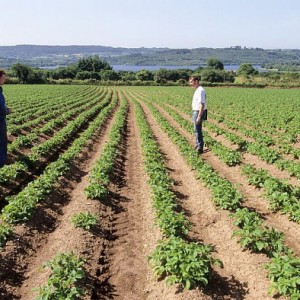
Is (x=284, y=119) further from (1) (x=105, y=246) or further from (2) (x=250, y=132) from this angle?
(1) (x=105, y=246)

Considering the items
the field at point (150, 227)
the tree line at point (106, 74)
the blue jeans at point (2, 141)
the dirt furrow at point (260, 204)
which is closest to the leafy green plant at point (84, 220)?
the field at point (150, 227)

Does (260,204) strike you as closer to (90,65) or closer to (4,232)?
(4,232)

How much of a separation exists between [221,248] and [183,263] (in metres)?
1.67

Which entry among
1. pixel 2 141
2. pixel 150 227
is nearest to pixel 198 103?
pixel 150 227

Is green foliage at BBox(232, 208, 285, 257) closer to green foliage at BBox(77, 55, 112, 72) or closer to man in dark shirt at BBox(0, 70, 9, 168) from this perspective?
man in dark shirt at BBox(0, 70, 9, 168)

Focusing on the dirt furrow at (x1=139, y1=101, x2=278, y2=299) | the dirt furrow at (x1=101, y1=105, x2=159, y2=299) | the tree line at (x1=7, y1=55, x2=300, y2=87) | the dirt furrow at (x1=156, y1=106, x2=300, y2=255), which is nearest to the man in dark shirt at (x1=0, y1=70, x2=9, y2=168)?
the dirt furrow at (x1=101, y1=105, x2=159, y2=299)

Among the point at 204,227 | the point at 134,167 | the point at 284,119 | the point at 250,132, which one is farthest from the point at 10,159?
the point at 284,119

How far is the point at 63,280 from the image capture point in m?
5.09

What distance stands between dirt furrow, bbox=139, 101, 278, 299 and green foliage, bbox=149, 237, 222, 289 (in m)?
0.24

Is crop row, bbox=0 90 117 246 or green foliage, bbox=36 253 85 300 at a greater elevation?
crop row, bbox=0 90 117 246

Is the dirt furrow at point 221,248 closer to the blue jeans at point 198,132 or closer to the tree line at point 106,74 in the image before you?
the blue jeans at point 198,132

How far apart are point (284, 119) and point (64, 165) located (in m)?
16.7

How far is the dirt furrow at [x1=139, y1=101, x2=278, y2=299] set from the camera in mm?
5152

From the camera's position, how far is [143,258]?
636 centimetres
